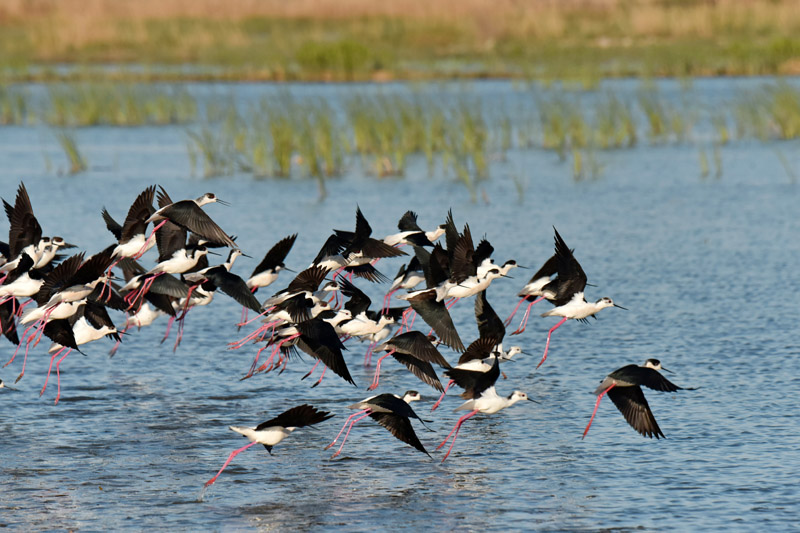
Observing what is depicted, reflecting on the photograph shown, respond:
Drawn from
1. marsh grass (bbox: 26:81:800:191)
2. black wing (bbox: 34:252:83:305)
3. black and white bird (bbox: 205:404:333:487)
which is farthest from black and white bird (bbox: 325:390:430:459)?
marsh grass (bbox: 26:81:800:191)

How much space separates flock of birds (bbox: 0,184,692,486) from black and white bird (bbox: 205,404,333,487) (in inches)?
1.1

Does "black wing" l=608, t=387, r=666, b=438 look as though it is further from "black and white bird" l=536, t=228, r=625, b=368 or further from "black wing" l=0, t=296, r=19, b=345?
"black wing" l=0, t=296, r=19, b=345

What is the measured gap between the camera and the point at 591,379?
13.0 m

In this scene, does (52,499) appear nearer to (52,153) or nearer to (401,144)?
(401,144)

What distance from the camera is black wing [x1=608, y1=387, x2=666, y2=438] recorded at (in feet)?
33.4

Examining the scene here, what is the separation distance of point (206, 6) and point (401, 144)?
46013 millimetres

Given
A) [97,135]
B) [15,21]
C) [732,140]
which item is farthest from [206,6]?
[732,140]

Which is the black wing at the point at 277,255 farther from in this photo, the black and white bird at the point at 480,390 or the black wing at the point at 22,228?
the black and white bird at the point at 480,390

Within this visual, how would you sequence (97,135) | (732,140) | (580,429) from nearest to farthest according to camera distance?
(580,429) → (732,140) → (97,135)

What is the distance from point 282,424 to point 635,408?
9.31 feet

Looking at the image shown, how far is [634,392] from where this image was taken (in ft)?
33.5

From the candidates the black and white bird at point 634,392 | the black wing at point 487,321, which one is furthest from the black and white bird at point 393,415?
the black wing at point 487,321

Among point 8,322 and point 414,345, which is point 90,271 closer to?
point 8,322

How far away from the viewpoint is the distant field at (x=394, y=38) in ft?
172
